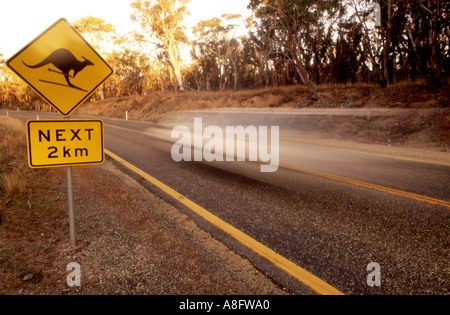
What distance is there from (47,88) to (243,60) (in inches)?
1136

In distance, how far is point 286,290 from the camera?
2.27 m

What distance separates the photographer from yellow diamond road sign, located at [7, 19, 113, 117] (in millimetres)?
2509

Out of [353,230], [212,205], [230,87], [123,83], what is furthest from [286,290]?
[123,83]

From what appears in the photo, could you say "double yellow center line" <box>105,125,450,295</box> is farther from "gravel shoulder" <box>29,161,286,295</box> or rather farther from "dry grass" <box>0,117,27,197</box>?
"dry grass" <box>0,117,27,197</box>

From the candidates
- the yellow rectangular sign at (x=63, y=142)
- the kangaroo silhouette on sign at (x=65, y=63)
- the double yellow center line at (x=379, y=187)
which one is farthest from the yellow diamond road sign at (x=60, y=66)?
the double yellow center line at (x=379, y=187)

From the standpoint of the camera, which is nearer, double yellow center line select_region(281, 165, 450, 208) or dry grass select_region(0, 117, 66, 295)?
dry grass select_region(0, 117, 66, 295)

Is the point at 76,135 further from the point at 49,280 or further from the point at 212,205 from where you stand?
the point at 212,205

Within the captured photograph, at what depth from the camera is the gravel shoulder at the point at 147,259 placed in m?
2.29

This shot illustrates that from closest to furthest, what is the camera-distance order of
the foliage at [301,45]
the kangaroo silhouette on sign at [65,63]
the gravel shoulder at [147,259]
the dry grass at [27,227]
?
the gravel shoulder at [147,259]
the dry grass at [27,227]
the kangaroo silhouette on sign at [65,63]
the foliage at [301,45]

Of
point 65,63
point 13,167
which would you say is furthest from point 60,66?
point 13,167

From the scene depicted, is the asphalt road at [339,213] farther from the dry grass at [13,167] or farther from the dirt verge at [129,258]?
the dry grass at [13,167]

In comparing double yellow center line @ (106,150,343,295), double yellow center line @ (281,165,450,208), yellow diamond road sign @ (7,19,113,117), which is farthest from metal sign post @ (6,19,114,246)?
double yellow center line @ (281,165,450,208)

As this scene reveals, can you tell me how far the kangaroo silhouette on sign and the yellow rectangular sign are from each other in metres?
0.45

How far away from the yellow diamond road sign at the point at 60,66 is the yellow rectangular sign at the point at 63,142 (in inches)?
7.6
